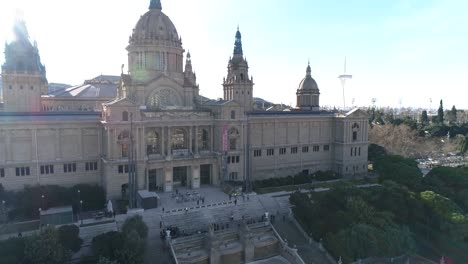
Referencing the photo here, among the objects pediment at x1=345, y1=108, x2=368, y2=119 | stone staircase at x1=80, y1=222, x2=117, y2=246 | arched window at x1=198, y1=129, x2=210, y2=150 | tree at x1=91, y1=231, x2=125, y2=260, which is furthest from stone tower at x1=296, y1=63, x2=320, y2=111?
tree at x1=91, y1=231, x2=125, y2=260

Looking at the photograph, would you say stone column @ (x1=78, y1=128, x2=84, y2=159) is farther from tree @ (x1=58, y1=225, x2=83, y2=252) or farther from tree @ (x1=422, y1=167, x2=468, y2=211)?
tree @ (x1=422, y1=167, x2=468, y2=211)

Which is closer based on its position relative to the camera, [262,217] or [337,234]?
[337,234]

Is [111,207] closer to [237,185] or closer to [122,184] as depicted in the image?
[122,184]

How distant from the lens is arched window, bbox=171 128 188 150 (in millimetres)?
62000

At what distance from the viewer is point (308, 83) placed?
9238 cm

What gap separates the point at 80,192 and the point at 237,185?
24.0 meters

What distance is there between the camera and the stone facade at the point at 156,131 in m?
→ 52.2

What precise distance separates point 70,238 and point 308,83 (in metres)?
70.5

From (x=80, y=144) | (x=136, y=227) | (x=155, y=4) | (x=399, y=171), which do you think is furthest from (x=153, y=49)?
(x=399, y=171)

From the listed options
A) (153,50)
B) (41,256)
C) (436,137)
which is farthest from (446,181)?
(41,256)

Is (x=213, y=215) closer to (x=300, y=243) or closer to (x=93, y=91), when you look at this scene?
(x=300, y=243)

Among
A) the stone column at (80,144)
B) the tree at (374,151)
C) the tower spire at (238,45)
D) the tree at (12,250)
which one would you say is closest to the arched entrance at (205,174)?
the stone column at (80,144)

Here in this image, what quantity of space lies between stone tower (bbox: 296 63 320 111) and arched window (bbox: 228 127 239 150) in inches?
1320

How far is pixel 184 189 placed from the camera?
59469 mm
